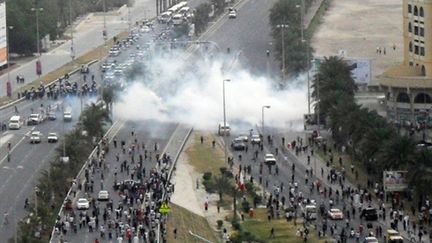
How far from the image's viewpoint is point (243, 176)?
96500 millimetres

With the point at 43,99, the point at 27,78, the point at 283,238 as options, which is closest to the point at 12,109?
the point at 43,99

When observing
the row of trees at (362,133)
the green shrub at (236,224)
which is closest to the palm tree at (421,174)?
the row of trees at (362,133)

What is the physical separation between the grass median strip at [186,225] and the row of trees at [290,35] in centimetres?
3553

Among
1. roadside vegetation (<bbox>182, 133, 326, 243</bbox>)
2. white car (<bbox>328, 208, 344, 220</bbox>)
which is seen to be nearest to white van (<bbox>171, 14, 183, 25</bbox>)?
roadside vegetation (<bbox>182, 133, 326, 243</bbox>)

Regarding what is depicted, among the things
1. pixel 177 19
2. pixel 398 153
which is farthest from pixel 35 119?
pixel 177 19

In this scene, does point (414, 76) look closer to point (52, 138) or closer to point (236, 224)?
point (52, 138)

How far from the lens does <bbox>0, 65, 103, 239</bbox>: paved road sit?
90312mm

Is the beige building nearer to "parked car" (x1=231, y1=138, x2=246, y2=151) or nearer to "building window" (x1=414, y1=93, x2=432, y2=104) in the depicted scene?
"building window" (x1=414, y1=93, x2=432, y2=104)

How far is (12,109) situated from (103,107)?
8.47 meters

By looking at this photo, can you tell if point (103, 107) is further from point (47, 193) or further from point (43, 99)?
point (47, 193)

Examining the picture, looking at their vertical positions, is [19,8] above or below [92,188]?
above

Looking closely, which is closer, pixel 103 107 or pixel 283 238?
pixel 283 238

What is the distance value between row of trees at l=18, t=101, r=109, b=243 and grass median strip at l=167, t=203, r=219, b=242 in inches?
186

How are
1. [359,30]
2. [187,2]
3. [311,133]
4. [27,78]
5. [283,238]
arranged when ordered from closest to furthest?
1. [283,238]
2. [311,133]
3. [27,78]
4. [359,30]
5. [187,2]
